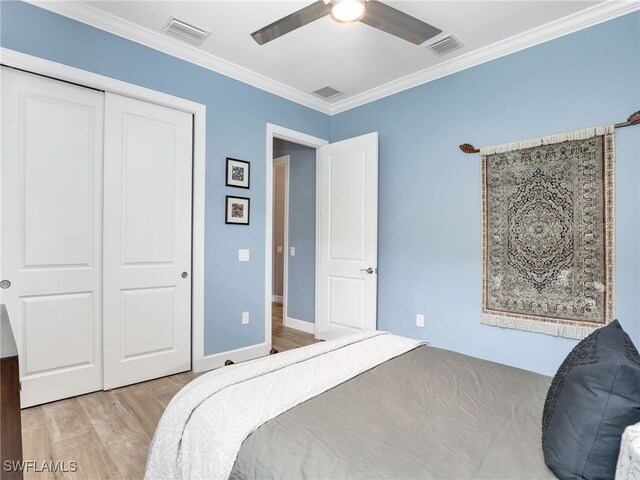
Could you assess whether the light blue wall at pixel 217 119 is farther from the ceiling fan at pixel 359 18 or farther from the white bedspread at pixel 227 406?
the white bedspread at pixel 227 406

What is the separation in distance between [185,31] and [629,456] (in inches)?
130

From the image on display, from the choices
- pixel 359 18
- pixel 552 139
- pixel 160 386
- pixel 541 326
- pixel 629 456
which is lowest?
pixel 160 386

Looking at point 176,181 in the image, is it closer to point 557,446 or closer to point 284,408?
point 284,408

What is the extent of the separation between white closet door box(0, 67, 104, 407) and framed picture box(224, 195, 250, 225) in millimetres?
1008

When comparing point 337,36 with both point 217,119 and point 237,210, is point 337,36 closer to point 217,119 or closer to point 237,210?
point 217,119

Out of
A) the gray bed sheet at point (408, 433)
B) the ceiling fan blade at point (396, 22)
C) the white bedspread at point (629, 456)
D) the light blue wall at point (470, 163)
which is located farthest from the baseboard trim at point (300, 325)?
the white bedspread at point (629, 456)

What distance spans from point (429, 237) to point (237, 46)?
2351 mm

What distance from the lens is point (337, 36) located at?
2795 mm

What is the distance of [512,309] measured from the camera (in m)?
2.86

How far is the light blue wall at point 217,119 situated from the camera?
2.41 meters

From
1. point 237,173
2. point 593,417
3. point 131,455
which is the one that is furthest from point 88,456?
point 237,173

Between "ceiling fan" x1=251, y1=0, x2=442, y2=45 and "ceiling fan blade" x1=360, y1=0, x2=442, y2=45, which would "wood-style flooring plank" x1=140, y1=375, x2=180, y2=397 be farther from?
"ceiling fan blade" x1=360, y1=0, x2=442, y2=45

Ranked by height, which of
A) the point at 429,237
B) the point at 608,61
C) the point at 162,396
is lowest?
the point at 162,396

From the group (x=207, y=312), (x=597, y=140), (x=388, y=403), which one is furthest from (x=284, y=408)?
(x=597, y=140)
